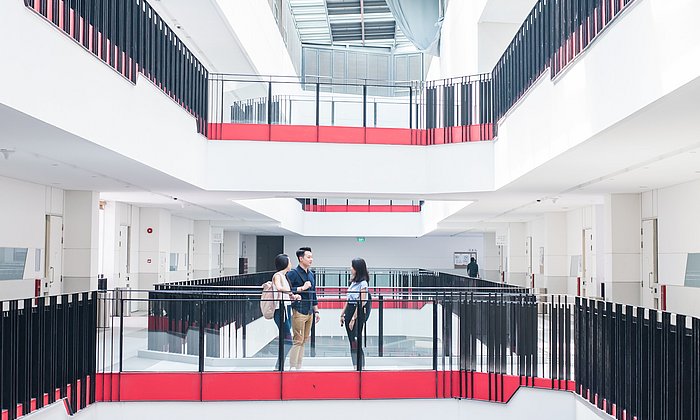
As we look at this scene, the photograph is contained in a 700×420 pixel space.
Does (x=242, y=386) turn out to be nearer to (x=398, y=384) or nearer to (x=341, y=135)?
(x=398, y=384)

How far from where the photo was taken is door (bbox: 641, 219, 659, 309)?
1306 centimetres

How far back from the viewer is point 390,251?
42.1 metres

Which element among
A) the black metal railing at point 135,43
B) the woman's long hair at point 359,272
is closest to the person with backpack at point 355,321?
the woman's long hair at point 359,272

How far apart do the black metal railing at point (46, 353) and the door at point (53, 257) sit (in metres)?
4.50

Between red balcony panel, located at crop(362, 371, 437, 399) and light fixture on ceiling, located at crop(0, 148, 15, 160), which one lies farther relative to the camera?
red balcony panel, located at crop(362, 371, 437, 399)

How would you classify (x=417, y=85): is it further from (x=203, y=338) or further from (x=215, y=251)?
(x=215, y=251)

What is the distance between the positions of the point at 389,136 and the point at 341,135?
0.97 metres

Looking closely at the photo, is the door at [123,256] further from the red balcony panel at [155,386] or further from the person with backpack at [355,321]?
the person with backpack at [355,321]

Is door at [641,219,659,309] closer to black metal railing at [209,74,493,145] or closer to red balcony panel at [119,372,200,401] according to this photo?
black metal railing at [209,74,493,145]

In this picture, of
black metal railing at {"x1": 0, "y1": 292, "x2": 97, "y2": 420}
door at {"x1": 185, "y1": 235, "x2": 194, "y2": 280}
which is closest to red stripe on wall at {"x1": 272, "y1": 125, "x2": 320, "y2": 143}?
black metal railing at {"x1": 0, "y1": 292, "x2": 97, "y2": 420}

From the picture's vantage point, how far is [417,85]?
50.5 feet

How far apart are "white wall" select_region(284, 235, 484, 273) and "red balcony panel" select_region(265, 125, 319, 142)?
88.4ft

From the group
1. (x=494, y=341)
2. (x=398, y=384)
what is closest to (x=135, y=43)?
(x=398, y=384)

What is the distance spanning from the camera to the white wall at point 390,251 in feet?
138
